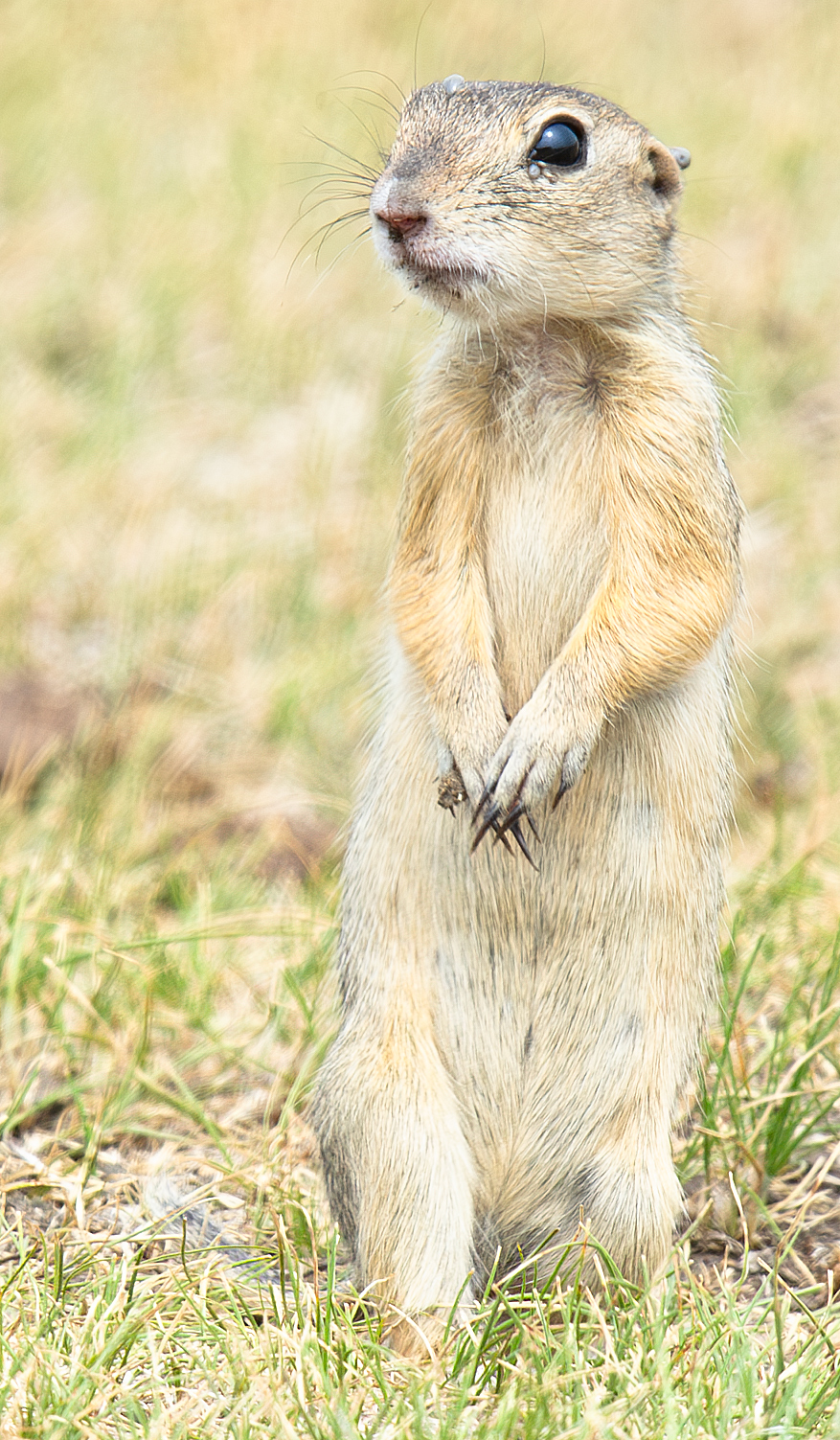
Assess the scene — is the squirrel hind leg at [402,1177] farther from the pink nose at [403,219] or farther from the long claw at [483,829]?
the pink nose at [403,219]

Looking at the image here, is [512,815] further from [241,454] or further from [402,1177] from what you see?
[241,454]

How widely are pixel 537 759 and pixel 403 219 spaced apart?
3.92 feet

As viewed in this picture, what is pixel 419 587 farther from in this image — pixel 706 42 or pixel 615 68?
pixel 706 42

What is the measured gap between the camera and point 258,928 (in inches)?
197

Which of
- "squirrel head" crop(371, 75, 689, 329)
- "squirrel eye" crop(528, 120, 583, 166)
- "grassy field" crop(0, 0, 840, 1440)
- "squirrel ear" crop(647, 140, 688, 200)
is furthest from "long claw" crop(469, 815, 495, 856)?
"squirrel ear" crop(647, 140, 688, 200)

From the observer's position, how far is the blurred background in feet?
16.2

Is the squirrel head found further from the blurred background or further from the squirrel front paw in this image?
the squirrel front paw

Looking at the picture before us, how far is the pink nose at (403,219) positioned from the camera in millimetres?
3230

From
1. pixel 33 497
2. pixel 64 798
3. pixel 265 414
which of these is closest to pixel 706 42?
pixel 265 414

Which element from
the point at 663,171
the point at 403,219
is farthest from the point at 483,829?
the point at 663,171

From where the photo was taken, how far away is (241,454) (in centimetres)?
872

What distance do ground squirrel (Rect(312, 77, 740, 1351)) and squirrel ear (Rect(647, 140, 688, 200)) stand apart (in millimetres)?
50

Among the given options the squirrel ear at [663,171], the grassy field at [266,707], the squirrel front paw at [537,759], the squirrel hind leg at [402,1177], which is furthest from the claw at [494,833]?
the squirrel ear at [663,171]

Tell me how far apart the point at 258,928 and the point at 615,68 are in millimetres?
9334
